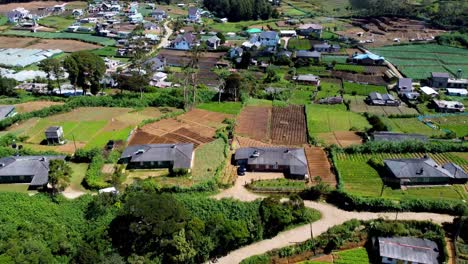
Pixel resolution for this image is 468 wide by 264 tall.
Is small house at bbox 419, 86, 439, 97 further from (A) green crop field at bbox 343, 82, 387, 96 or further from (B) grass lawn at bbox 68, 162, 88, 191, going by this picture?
(B) grass lawn at bbox 68, 162, 88, 191

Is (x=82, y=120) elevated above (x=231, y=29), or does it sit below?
below

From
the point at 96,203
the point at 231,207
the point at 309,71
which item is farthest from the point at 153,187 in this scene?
the point at 309,71

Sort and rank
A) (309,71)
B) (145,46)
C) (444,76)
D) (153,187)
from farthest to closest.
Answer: (145,46), (309,71), (444,76), (153,187)

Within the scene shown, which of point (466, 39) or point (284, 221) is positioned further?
point (466, 39)

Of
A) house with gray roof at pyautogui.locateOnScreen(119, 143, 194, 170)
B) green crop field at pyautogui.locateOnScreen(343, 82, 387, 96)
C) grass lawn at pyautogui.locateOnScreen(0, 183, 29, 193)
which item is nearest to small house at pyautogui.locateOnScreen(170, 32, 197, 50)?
green crop field at pyautogui.locateOnScreen(343, 82, 387, 96)

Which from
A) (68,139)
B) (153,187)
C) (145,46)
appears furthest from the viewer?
(145,46)

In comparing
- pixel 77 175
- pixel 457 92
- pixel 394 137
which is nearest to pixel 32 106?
pixel 77 175

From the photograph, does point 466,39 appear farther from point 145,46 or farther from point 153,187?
point 153,187

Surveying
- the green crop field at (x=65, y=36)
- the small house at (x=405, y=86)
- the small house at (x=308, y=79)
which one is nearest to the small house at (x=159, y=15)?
the green crop field at (x=65, y=36)
